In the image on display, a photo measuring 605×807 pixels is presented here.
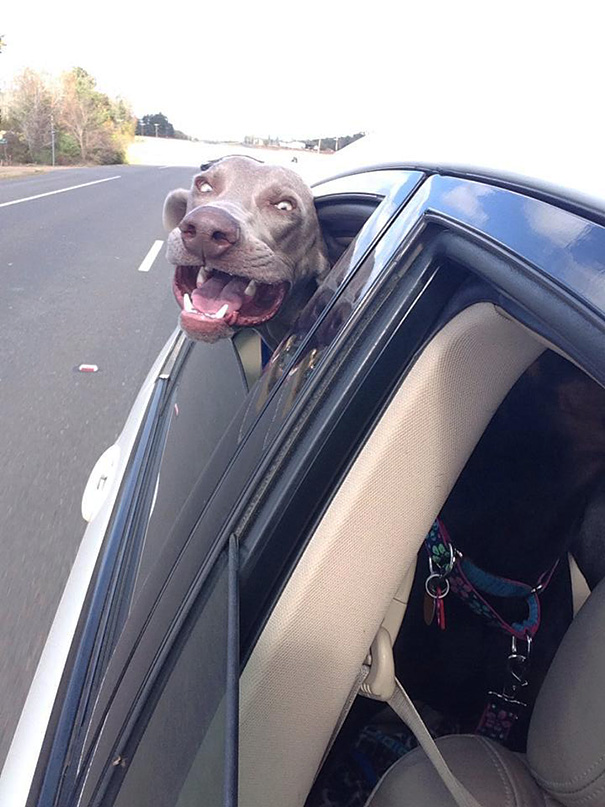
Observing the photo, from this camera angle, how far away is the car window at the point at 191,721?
88 cm

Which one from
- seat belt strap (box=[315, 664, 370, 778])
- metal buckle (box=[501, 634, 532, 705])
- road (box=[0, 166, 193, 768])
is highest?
seat belt strap (box=[315, 664, 370, 778])

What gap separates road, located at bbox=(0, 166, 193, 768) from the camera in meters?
3.03

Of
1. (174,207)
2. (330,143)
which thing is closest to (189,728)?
(174,207)

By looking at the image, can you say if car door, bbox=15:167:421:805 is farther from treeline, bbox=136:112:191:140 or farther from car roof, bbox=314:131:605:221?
treeline, bbox=136:112:191:140

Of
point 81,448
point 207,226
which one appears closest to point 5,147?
point 81,448

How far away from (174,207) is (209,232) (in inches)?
24.8

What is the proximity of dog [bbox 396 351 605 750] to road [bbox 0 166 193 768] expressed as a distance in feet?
4.59

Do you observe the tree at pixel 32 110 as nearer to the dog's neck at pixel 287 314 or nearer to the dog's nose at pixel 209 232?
the dog's neck at pixel 287 314

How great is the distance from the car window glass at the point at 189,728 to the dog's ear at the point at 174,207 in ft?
5.46

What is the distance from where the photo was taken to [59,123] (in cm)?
4597

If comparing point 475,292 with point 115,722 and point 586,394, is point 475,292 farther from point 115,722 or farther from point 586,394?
point 115,722

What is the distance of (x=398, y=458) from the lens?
3.44 feet

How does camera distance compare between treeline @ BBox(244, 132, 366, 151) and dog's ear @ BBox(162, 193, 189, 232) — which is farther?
treeline @ BBox(244, 132, 366, 151)

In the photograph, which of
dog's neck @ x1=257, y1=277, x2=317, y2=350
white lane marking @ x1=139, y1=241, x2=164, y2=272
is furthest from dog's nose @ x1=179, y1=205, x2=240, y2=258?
white lane marking @ x1=139, y1=241, x2=164, y2=272
